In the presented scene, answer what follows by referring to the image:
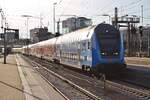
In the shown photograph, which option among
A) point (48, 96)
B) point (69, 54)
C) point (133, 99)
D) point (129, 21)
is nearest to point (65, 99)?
point (48, 96)

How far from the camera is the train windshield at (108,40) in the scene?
24.8 meters

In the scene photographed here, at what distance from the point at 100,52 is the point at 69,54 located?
9.53 meters

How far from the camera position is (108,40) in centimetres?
2511

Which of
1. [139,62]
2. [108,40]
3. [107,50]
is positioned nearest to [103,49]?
[107,50]

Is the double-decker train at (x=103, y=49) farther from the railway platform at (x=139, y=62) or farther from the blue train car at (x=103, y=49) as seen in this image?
the railway platform at (x=139, y=62)

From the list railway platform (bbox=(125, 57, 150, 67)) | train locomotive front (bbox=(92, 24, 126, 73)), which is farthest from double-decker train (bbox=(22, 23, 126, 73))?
railway platform (bbox=(125, 57, 150, 67))

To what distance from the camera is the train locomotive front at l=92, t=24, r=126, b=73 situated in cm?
2444

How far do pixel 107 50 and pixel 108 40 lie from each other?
0.72m

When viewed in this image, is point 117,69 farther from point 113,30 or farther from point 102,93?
point 102,93

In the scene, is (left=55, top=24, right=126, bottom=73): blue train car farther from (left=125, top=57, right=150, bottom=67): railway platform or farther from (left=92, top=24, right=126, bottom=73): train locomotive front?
(left=125, top=57, right=150, bottom=67): railway platform

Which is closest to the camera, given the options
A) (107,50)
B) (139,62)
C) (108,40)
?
(107,50)

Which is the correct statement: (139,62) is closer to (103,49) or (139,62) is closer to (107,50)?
(107,50)

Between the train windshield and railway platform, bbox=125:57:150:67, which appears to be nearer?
the train windshield

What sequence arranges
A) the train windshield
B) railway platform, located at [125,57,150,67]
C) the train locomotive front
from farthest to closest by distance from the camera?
railway platform, located at [125,57,150,67] → the train windshield → the train locomotive front
